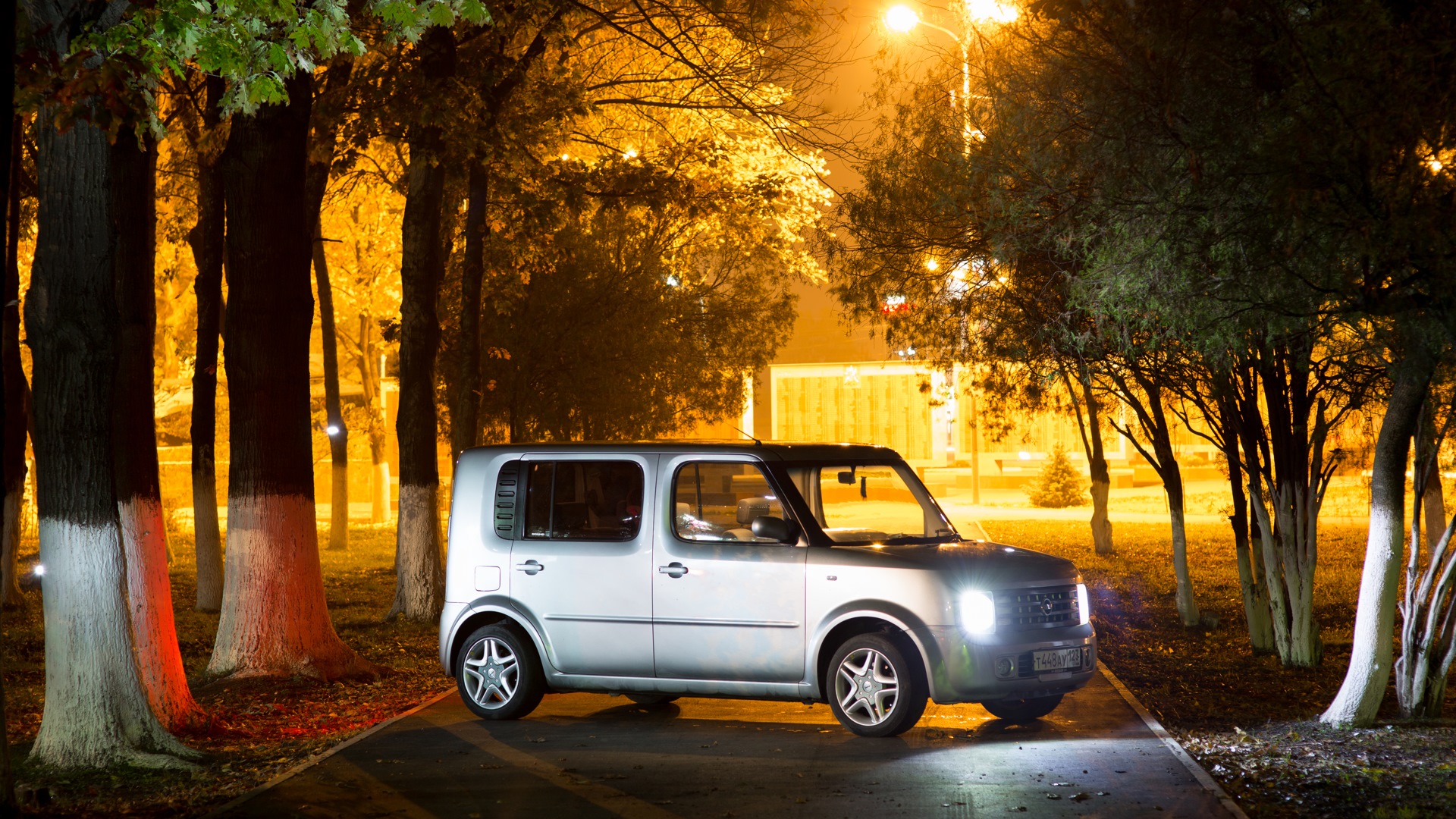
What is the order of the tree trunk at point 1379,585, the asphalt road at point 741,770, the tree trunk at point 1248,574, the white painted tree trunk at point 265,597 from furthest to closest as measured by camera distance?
1. the tree trunk at point 1248,574
2. the white painted tree trunk at point 265,597
3. the tree trunk at point 1379,585
4. the asphalt road at point 741,770

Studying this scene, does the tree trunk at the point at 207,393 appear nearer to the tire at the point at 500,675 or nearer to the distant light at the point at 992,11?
the tire at the point at 500,675

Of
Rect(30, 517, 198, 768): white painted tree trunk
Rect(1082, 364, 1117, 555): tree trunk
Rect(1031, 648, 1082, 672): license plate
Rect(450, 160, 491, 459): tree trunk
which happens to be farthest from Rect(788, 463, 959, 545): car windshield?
Rect(1082, 364, 1117, 555): tree trunk

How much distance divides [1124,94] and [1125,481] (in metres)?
35.7

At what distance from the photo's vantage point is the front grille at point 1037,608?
8.55m

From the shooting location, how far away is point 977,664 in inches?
331

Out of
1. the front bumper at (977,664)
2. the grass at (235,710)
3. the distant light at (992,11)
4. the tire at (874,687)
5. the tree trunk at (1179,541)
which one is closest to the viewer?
the grass at (235,710)

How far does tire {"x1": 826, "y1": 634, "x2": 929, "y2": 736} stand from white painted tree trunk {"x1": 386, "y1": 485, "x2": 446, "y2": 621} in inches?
338

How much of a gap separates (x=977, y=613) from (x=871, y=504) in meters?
1.29

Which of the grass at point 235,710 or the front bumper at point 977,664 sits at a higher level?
the front bumper at point 977,664

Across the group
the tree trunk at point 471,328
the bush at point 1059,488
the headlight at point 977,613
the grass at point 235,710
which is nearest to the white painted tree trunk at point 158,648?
the grass at point 235,710

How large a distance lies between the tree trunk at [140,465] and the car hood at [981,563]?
4647 millimetres

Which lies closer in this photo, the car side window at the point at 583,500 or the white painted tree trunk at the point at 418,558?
the car side window at the point at 583,500

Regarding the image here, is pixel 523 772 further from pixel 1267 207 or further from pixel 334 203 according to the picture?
pixel 334 203

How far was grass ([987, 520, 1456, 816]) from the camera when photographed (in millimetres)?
7266
